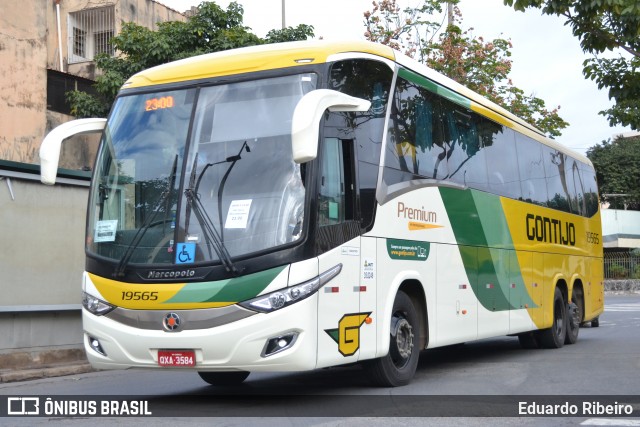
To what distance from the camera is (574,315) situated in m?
16.0

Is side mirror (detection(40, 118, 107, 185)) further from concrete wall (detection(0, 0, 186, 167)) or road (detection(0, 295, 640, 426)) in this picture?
concrete wall (detection(0, 0, 186, 167))

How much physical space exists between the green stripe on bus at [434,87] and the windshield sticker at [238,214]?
9.67 feet

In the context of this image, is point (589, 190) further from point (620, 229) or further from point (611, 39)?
point (620, 229)

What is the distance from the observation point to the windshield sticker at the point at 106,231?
8.30m

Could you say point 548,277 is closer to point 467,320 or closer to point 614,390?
point 467,320

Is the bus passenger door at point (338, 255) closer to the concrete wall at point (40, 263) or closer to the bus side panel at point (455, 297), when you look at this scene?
the bus side panel at point (455, 297)

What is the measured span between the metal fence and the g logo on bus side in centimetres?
4201

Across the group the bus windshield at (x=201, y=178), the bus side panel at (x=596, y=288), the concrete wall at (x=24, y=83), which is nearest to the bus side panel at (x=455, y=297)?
the bus windshield at (x=201, y=178)

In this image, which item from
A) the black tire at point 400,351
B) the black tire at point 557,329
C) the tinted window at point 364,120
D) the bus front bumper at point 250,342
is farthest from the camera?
the black tire at point 557,329

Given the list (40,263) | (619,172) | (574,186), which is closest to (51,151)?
(40,263)

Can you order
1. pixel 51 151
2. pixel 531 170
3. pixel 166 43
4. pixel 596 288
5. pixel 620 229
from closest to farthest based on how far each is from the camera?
pixel 51 151 → pixel 531 170 → pixel 596 288 → pixel 166 43 → pixel 620 229

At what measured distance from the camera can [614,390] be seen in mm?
9219

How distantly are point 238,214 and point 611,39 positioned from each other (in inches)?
328

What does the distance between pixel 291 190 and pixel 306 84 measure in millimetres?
1097
